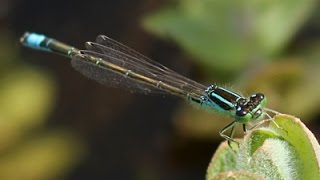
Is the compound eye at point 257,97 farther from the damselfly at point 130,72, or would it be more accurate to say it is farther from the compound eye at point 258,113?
the damselfly at point 130,72

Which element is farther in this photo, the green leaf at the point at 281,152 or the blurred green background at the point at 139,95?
the blurred green background at the point at 139,95

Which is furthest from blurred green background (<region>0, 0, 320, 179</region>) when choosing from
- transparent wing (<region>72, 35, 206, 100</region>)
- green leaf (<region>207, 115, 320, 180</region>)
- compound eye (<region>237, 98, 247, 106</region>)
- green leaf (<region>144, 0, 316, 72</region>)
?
green leaf (<region>207, 115, 320, 180</region>)

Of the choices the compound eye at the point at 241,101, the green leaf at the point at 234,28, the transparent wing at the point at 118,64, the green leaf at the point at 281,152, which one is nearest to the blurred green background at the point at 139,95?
the green leaf at the point at 234,28

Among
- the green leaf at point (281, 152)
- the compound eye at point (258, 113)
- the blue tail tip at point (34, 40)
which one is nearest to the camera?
the green leaf at point (281, 152)

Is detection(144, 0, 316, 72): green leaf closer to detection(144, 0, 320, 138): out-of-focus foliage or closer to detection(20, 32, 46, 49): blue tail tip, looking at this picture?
detection(144, 0, 320, 138): out-of-focus foliage

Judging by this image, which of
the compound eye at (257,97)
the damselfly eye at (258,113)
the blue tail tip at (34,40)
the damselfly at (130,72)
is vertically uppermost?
the blue tail tip at (34,40)

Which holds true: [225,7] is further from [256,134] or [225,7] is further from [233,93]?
[256,134]

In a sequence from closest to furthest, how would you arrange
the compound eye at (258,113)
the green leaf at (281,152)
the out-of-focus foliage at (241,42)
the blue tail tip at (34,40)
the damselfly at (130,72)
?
the green leaf at (281,152)
the compound eye at (258,113)
the damselfly at (130,72)
the blue tail tip at (34,40)
the out-of-focus foliage at (241,42)

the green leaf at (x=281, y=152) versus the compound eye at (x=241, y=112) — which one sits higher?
the compound eye at (x=241, y=112)
